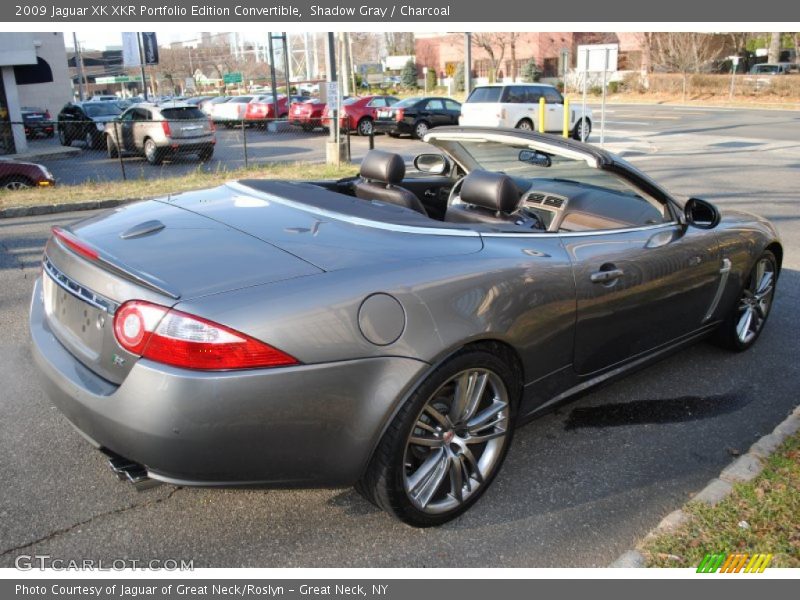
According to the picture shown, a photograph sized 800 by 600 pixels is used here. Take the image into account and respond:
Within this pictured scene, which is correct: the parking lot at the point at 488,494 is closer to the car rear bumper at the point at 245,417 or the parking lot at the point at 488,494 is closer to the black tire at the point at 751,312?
the black tire at the point at 751,312

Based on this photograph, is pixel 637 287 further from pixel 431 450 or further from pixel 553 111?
pixel 553 111

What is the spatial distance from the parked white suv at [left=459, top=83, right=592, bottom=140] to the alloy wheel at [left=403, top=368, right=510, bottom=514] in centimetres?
1916

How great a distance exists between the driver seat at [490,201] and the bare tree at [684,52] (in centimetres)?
4982

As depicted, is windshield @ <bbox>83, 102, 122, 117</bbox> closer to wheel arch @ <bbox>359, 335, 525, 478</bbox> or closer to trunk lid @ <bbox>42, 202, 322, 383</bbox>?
trunk lid @ <bbox>42, 202, 322, 383</bbox>

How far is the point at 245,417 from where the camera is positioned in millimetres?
2301

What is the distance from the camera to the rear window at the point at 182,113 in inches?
754

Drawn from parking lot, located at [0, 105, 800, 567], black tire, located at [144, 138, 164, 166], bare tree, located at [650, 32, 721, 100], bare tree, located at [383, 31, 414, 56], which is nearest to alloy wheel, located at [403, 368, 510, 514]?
parking lot, located at [0, 105, 800, 567]

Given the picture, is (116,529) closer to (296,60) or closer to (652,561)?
(652,561)

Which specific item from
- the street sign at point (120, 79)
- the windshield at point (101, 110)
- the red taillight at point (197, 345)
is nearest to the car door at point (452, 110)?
the windshield at point (101, 110)

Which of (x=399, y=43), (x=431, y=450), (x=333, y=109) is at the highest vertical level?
(x=399, y=43)

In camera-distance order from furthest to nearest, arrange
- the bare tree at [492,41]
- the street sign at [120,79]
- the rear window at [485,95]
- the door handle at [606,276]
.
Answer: the street sign at [120,79]
the bare tree at [492,41]
the rear window at [485,95]
the door handle at [606,276]

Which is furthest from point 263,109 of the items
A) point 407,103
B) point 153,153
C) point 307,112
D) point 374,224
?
point 374,224

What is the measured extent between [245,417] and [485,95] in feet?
69.3

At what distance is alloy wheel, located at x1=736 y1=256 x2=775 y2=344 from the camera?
184 inches
